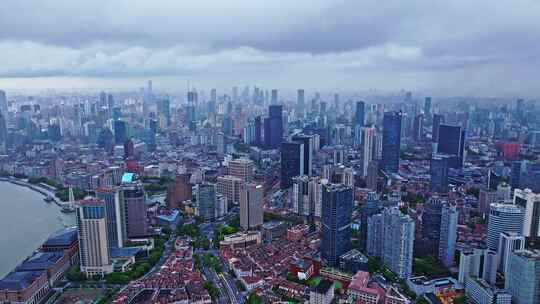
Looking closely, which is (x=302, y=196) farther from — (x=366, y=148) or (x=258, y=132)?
(x=258, y=132)

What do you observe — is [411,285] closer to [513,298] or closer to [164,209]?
[513,298]

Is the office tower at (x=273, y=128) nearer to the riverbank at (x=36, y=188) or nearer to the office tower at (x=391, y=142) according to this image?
the office tower at (x=391, y=142)

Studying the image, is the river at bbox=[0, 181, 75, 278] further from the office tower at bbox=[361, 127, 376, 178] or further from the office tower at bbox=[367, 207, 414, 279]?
the office tower at bbox=[361, 127, 376, 178]

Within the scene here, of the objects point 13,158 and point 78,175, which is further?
point 13,158

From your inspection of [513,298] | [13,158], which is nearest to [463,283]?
[513,298]

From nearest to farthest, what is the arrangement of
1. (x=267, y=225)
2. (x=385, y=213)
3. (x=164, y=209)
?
(x=385, y=213) < (x=267, y=225) < (x=164, y=209)

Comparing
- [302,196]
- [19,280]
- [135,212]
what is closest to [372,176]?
[302,196]

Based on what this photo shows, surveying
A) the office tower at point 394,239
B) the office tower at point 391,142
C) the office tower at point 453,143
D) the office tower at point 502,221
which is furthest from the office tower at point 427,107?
the office tower at point 394,239

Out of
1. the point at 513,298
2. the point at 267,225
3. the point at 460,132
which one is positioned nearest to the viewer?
the point at 513,298
